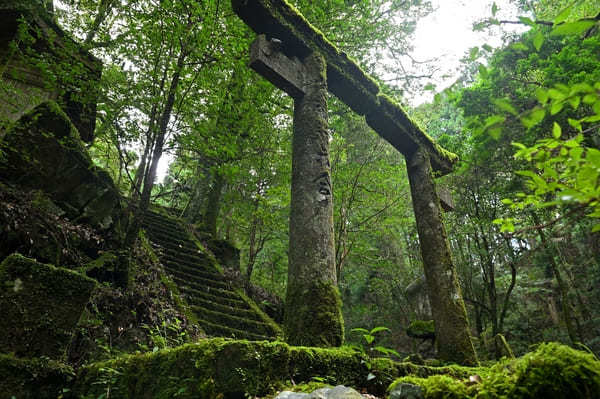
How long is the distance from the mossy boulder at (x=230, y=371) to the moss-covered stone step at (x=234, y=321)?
3481 millimetres

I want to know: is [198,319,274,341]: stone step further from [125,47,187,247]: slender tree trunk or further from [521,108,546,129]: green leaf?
[521,108,546,129]: green leaf

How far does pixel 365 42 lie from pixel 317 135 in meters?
7.80

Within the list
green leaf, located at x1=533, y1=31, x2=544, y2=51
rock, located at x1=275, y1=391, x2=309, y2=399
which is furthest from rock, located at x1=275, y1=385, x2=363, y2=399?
green leaf, located at x1=533, y1=31, x2=544, y2=51

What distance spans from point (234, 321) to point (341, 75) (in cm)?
477

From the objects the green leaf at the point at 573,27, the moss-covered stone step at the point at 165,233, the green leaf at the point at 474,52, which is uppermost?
the moss-covered stone step at the point at 165,233

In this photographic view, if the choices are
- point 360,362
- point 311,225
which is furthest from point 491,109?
point 360,362

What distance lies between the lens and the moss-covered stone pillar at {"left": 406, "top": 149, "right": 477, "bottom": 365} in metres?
4.40

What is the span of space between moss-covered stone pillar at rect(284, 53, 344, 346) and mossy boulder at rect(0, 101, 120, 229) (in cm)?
369

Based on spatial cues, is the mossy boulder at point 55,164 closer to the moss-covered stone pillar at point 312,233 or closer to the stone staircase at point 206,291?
A: the stone staircase at point 206,291

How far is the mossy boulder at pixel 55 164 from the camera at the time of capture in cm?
480

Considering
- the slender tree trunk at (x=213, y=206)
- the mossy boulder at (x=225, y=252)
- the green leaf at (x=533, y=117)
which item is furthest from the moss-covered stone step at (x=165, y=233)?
the green leaf at (x=533, y=117)

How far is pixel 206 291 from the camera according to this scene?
703cm

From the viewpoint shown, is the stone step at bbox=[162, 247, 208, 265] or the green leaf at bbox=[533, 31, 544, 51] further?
the stone step at bbox=[162, 247, 208, 265]

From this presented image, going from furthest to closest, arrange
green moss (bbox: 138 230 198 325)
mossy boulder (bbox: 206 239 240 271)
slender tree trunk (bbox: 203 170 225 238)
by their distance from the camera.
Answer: slender tree trunk (bbox: 203 170 225 238) < mossy boulder (bbox: 206 239 240 271) < green moss (bbox: 138 230 198 325)
